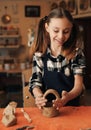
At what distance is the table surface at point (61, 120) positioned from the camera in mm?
1082

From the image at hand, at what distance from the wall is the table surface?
16.3ft

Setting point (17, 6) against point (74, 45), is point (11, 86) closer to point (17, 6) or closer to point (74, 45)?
point (17, 6)

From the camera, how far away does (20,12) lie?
609cm

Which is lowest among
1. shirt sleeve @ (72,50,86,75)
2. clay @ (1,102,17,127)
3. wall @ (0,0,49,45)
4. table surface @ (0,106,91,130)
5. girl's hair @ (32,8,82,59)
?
table surface @ (0,106,91,130)

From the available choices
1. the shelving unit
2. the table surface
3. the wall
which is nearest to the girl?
the table surface

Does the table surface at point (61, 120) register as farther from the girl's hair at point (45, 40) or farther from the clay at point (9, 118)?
the girl's hair at point (45, 40)

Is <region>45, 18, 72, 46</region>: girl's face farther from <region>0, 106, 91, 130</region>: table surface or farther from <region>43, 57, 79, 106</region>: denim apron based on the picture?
<region>0, 106, 91, 130</region>: table surface

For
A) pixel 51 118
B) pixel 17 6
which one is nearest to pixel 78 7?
pixel 17 6

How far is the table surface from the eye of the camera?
1.08m

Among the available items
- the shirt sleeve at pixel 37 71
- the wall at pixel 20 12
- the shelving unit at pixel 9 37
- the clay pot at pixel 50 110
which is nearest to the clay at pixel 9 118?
the clay pot at pixel 50 110

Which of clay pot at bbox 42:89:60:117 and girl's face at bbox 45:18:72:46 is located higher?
girl's face at bbox 45:18:72:46

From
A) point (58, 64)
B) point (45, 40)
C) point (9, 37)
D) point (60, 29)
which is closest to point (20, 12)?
point (9, 37)

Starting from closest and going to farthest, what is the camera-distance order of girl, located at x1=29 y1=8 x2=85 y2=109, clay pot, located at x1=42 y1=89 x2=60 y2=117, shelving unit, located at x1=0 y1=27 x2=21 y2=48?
1. clay pot, located at x1=42 y1=89 x2=60 y2=117
2. girl, located at x1=29 y1=8 x2=85 y2=109
3. shelving unit, located at x1=0 y1=27 x2=21 y2=48

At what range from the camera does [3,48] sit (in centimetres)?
612
